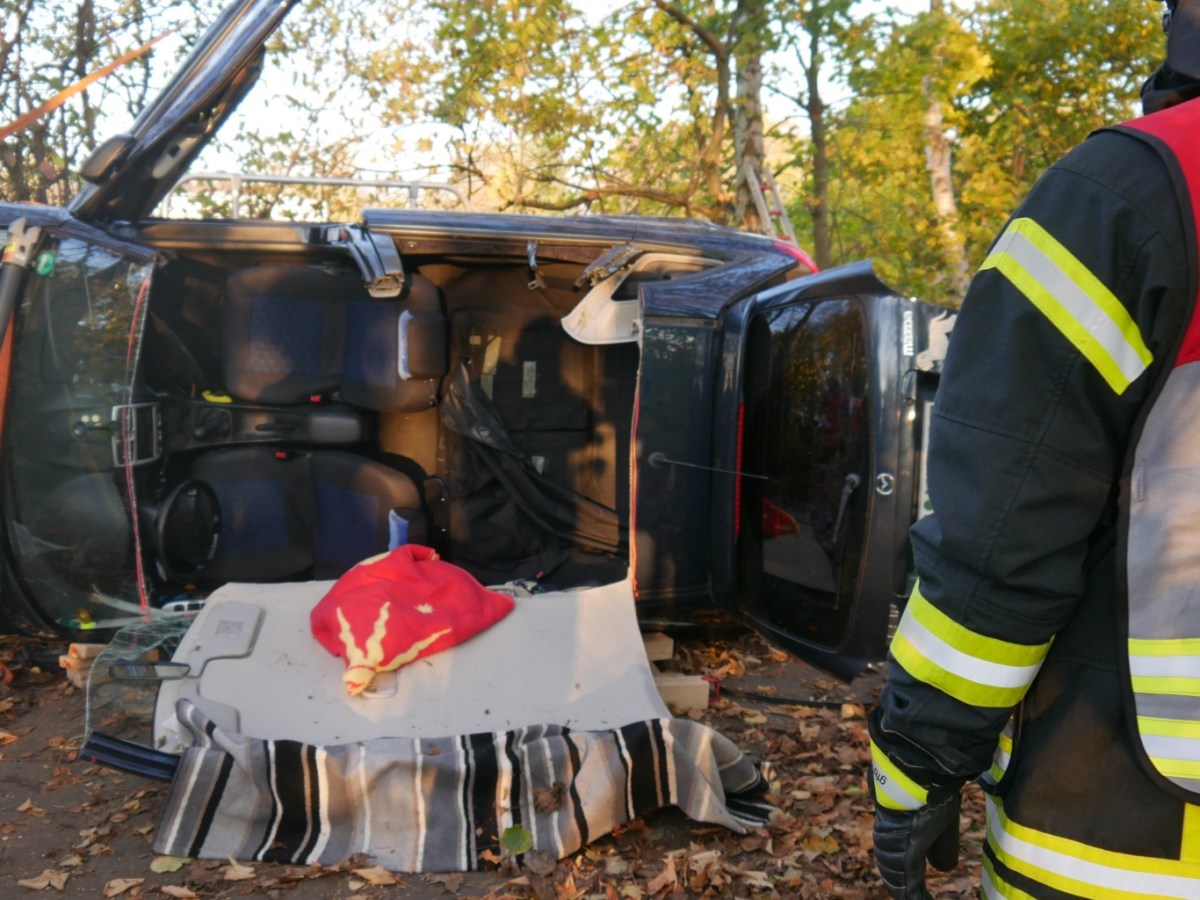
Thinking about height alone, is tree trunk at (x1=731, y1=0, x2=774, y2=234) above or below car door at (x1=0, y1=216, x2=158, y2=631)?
above

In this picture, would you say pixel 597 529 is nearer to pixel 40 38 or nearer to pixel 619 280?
pixel 619 280

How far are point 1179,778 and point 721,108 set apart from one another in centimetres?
894

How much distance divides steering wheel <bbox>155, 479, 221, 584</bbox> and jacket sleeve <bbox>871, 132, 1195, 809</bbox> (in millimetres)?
4037

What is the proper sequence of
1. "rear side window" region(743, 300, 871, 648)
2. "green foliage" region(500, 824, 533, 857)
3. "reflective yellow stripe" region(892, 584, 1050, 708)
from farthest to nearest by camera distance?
"rear side window" region(743, 300, 871, 648) < "green foliage" region(500, 824, 533, 857) < "reflective yellow stripe" region(892, 584, 1050, 708)

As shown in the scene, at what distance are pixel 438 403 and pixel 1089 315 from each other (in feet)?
14.4

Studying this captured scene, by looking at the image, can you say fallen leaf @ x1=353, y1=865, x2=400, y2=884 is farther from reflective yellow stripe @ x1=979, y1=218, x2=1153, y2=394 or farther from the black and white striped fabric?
reflective yellow stripe @ x1=979, y1=218, x2=1153, y2=394

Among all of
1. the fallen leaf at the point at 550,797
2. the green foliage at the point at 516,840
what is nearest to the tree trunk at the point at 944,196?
the fallen leaf at the point at 550,797

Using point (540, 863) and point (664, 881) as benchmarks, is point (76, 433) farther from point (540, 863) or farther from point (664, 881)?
point (664, 881)

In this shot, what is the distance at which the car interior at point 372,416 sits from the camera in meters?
5.03

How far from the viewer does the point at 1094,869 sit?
1319mm

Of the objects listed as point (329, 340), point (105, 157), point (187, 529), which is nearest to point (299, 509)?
point (187, 529)

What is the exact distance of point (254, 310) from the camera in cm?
511

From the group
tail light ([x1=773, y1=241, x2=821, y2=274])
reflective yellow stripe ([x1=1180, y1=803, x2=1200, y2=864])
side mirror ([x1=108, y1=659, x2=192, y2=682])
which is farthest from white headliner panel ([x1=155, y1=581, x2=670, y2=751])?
reflective yellow stripe ([x1=1180, y1=803, x2=1200, y2=864])

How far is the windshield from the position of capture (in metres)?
4.38
